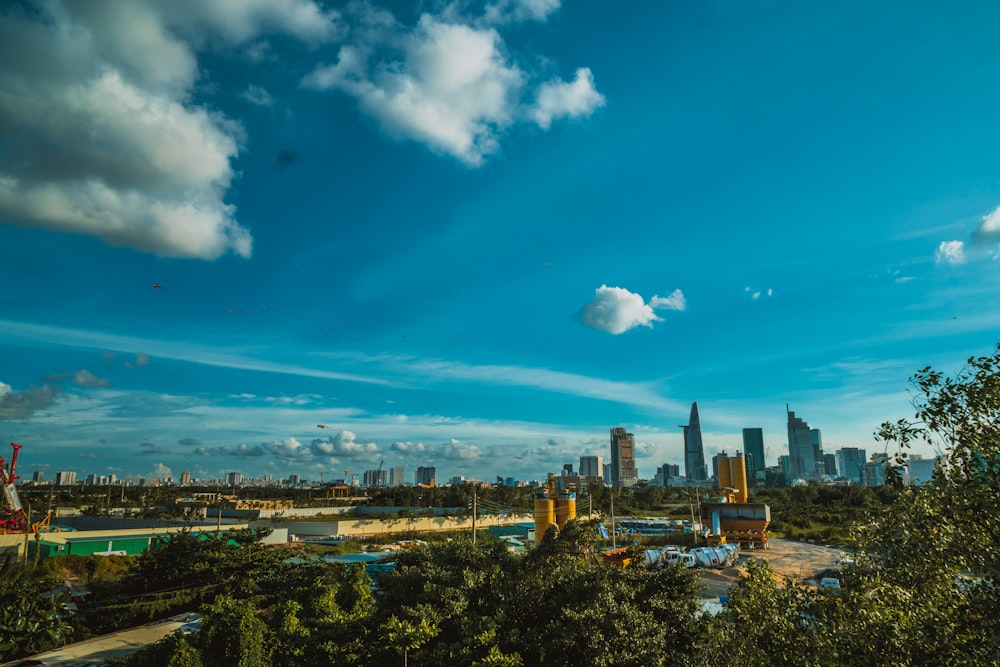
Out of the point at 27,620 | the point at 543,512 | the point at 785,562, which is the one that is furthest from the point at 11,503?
the point at 785,562

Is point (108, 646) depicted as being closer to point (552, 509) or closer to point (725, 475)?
point (552, 509)

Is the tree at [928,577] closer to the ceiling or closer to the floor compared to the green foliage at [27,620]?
closer to the ceiling

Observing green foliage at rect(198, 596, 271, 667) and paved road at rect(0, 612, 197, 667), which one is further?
paved road at rect(0, 612, 197, 667)

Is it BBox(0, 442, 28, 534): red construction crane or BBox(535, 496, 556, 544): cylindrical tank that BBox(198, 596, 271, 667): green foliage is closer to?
BBox(535, 496, 556, 544): cylindrical tank

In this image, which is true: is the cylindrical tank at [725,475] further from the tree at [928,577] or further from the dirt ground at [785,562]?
the tree at [928,577]

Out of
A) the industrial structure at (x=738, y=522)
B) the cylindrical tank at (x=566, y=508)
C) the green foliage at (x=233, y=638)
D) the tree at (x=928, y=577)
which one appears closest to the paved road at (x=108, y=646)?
the green foliage at (x=233, y=638)

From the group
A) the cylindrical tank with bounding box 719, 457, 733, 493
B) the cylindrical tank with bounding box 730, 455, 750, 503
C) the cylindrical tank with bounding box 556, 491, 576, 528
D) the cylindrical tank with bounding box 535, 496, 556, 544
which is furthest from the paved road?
the cylindrical tank with bounding box 730, 455, 750, 503
